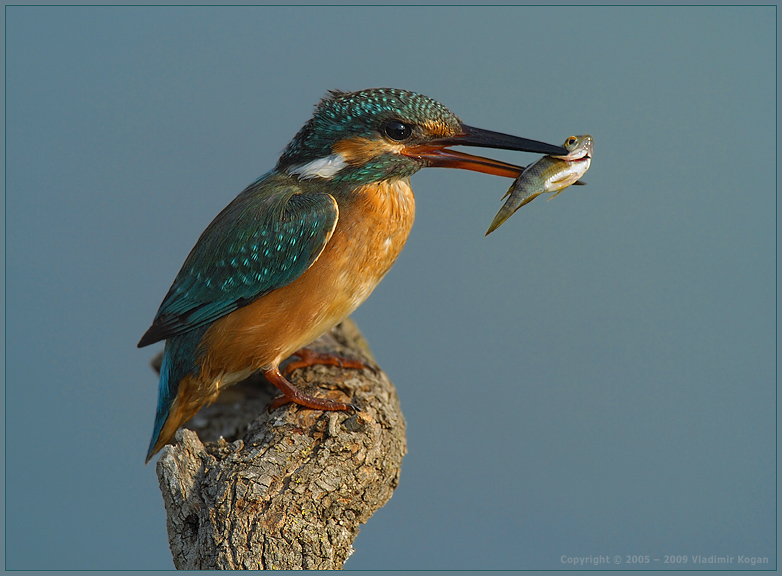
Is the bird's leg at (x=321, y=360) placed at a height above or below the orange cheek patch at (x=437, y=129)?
below

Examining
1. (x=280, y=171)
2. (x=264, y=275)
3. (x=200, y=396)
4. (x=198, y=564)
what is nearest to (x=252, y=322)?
(x=264, y=275)

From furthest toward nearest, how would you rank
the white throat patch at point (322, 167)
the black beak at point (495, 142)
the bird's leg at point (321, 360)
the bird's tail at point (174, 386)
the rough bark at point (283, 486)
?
the bird's leg at point (321, 360) → the bird's tail at point (174, 386) → the white throat patch at point (322, 167) → the black beak at point (495, 142) → the rough bark at point (283, 486)

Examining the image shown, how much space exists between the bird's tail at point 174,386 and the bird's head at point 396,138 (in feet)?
3.08

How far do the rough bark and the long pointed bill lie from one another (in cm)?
Result: 109

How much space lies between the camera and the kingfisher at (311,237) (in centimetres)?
271

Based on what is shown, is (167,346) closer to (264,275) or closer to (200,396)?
(200,396)

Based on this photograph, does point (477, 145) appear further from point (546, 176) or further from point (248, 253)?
point (248, 253)

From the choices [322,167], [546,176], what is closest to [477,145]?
[546,176]

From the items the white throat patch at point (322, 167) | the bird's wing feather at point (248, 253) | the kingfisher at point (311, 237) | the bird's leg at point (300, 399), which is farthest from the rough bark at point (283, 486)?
the white throat patch at point (322, 167)

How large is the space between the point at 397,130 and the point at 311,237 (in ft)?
1.72

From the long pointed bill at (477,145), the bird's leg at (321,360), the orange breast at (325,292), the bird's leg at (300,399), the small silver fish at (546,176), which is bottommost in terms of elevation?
the bird's leg at (300,399)

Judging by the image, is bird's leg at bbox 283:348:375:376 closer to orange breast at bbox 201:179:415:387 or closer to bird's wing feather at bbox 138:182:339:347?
orange breast at bbox 201:179:415:387

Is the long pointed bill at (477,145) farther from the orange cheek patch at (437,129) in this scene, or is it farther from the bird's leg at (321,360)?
the bird's leg at (321,360)

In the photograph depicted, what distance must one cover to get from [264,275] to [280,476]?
77 cm
